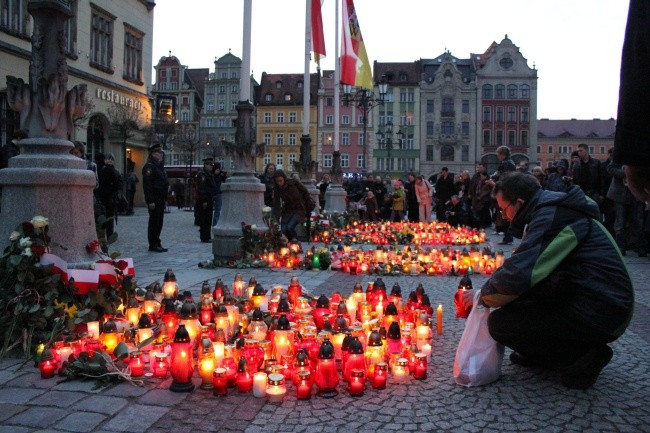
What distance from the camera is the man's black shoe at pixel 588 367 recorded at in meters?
4.02

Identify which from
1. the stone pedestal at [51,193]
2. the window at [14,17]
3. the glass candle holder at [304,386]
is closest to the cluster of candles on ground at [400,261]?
the stone pedestal at [51,193]

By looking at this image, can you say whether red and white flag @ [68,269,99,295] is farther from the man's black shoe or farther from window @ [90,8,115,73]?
window @ [90,8,115,73]

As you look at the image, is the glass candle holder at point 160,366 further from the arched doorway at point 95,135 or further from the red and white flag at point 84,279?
the arched doorway at point 95,135

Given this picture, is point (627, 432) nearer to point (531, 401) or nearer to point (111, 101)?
point (531, 401)

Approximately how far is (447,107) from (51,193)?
7705 centimetres

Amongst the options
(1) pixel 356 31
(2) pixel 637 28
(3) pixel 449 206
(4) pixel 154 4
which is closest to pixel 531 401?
(2) pixel 637 28

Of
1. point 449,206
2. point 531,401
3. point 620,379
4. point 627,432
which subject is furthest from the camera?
point 449,206

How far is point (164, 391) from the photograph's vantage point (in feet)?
13.3

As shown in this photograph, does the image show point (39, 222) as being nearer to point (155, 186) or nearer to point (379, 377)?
point (379, 377)

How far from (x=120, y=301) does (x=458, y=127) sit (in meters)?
76.0

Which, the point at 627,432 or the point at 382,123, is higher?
the point at 382,123

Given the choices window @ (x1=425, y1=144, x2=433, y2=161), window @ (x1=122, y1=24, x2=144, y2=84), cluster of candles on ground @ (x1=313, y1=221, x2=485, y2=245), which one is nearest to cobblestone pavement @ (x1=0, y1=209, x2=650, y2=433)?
cluster of candles on ground @ (x1=313, y1=221, x2=485, y2=245)

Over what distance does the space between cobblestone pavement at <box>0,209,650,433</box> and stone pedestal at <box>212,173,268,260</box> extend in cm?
574

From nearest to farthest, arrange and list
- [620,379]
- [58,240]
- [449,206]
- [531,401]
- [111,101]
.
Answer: [531,401] < [620,379] < [58,240] < [449,206] < [111,101]
